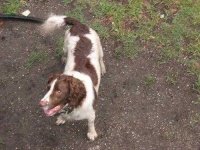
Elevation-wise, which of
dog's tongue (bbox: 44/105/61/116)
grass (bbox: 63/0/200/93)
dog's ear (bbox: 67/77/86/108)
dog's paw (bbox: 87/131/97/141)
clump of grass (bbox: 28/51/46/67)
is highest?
dog's ear (bbox: 67/77/86/108)

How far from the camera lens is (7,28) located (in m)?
6.42

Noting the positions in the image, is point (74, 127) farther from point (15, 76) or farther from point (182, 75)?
point (182, 75)

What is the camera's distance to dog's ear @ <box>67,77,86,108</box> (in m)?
4.18

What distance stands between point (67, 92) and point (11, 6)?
2.96 meters

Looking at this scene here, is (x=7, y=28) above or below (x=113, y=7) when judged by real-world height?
below

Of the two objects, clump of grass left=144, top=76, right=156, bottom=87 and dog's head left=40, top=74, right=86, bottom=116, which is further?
clump of grass left=144, top=76, right=156, bottom=87

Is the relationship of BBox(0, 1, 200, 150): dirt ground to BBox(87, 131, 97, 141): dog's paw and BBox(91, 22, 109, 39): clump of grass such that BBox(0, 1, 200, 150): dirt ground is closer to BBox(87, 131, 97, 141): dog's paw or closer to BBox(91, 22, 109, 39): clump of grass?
BBox(87, 131, 97, 141): dog's paw

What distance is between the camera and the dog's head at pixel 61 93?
13.4 feet

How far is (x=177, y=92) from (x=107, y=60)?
113 centimetres

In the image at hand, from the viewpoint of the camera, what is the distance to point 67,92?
4148mm

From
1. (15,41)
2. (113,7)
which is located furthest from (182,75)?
(15,41)

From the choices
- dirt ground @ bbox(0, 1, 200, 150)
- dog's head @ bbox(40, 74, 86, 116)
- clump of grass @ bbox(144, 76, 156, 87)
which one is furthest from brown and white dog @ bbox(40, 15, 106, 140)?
clump of grass @ bbox(144, 76, 156, 87)

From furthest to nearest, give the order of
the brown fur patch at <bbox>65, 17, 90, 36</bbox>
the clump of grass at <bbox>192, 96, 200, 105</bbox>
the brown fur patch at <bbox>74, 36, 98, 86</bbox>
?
the clump of grass at <bbox>192, 96, 200, 105</bbox>, the brown fur patch at <bbox>65, 17, 90, 36</bbox>, the brown fur patch at <bbox>74, 36, 98, 86</bbox>

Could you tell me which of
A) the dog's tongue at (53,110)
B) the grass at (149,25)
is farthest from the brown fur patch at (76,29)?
the dog's tongue at (53,110)
